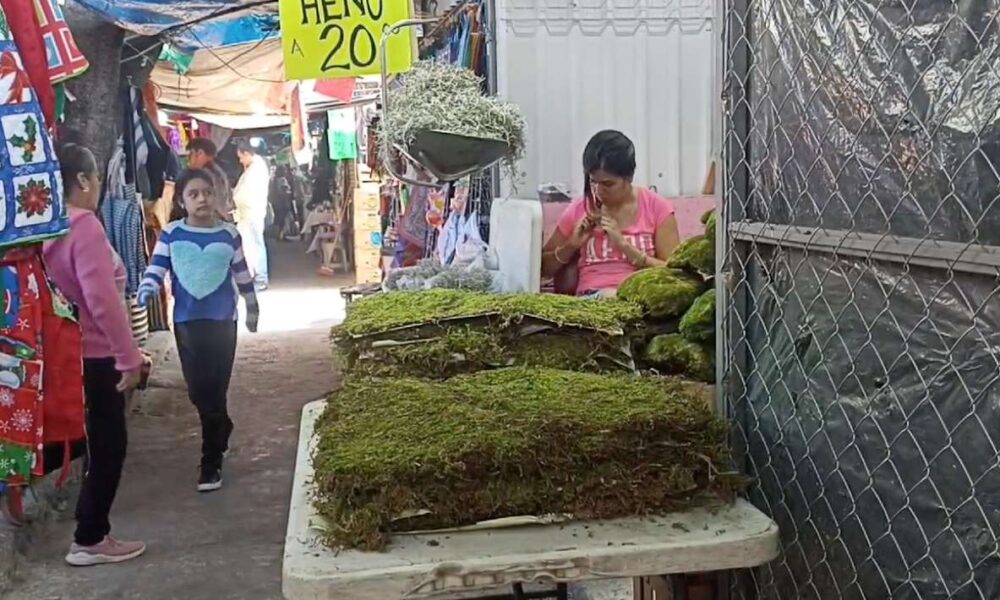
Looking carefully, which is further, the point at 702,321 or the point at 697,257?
the point at 697,257

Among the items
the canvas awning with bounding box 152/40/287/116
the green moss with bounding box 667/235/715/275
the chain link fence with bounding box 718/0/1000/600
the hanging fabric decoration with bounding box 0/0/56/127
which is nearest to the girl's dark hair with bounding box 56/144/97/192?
the hanging fabric decoration with bounding box 0/0/56/127

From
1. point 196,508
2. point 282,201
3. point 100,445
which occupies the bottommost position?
point 196,508

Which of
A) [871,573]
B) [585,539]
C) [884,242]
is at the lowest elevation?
[871,573]

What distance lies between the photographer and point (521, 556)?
1535 millimetres

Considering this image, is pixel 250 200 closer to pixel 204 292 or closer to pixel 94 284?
pixel 204 292

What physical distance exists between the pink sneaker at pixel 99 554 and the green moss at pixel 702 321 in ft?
10.6

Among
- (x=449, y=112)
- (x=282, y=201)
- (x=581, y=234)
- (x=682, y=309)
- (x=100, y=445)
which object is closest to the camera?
(x=682, y=309)

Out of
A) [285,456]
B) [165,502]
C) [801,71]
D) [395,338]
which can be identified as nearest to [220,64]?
[285,456]

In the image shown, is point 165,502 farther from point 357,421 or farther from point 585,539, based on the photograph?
point 585,539

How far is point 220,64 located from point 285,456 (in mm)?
5193

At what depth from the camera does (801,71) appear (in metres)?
1.80

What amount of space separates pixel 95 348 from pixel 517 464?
3.23 meters

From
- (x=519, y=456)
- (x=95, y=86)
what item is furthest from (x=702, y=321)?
(x=95, y=86)

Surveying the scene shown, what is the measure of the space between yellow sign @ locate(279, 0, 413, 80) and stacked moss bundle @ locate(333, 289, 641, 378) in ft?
8.53
